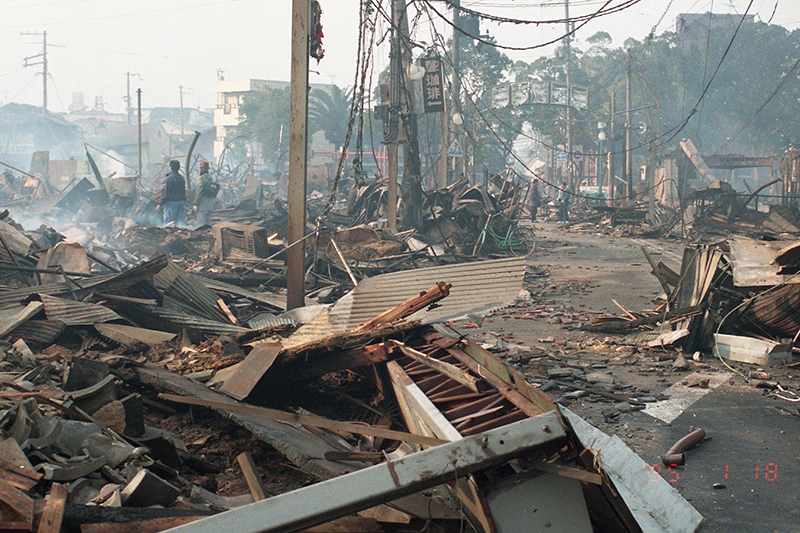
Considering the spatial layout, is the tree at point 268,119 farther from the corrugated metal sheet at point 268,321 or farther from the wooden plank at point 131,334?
the wooden plank at point 131,334

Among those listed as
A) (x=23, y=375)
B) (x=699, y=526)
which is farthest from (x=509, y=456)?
(x=23, y=375)

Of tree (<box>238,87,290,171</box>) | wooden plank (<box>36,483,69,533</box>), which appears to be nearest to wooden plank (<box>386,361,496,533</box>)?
wooden plank (<box>36,483,69,533</box>)

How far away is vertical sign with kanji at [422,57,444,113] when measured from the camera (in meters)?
19.3

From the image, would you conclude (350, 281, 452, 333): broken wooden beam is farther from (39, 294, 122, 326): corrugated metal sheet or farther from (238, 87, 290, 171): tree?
(238, 87, 290, 171): tree

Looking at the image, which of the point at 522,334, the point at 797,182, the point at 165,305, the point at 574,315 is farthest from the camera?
the point at 797,182

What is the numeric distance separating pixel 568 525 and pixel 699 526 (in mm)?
1283

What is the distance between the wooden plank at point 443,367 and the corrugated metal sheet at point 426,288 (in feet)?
1.30

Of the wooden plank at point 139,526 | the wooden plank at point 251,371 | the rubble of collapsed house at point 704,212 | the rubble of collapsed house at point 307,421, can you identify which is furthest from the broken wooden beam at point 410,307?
the rubble of collapsed house at point 704,212

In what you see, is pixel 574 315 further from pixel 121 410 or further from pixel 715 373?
pixel 121 410

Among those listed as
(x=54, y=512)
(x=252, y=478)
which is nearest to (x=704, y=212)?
(x=252, y=478)

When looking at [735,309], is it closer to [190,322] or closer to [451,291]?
[451,291]

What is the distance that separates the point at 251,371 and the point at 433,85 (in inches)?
638

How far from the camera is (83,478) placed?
106 inches

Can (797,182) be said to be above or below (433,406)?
above
